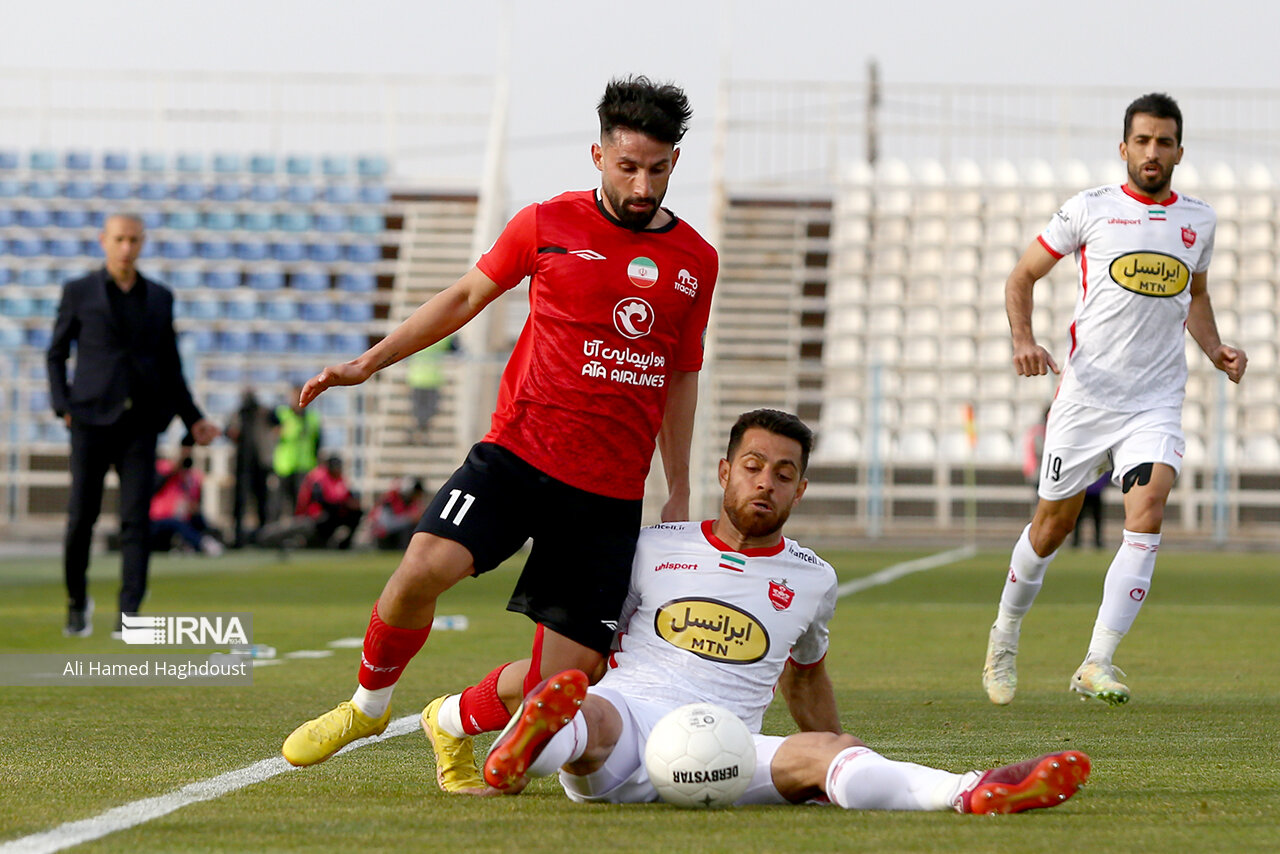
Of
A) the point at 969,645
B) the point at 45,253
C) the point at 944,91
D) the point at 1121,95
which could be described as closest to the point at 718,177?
the point at 944,91

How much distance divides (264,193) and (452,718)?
26.3 metres

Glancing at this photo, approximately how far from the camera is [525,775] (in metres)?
3.89

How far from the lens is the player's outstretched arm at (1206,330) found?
6.75 m

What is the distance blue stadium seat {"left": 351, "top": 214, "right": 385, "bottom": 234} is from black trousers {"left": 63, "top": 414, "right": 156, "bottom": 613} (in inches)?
811

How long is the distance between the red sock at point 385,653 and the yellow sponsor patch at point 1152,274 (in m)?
3.39

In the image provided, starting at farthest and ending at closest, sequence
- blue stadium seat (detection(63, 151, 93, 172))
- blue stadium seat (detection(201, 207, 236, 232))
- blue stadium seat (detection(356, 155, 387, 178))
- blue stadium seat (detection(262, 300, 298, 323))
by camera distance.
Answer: blue stadium seat (detection(356, 155, 387, 178))
blue stadium seat (detection(63, 151, 93, 172))
blue stadium seat (detection(201, 207, 236, 232))
blue stadium seat (detection(262, 300, 298, 323))

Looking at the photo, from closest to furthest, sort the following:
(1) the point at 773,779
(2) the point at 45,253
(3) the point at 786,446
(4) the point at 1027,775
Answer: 1. (4) the point at 1027,775
2. (1) the point at 773,779
3. (3) the point at 786,446
4. (2) the point at 45,253

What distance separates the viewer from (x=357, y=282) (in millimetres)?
28734

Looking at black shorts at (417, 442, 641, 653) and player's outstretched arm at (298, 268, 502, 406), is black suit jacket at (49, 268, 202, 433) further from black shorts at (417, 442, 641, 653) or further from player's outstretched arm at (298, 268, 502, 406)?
black shorts at (417, 442, 641, 653)

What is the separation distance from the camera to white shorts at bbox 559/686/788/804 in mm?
4121

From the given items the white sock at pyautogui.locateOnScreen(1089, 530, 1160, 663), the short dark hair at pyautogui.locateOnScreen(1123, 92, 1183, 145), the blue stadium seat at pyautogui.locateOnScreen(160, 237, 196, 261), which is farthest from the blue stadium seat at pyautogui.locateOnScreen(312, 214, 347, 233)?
the white sock at pyautogui.locateOnScreen(1089, 530, 1160, 663)

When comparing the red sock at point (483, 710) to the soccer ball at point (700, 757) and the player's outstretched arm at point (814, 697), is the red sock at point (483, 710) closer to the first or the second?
the soccer ball at point (700, 757)

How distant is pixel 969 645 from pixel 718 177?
22.4 meters

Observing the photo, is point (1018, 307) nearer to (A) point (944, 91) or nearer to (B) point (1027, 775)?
(B) point (1027, 775)
